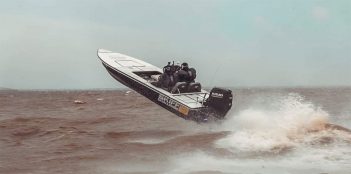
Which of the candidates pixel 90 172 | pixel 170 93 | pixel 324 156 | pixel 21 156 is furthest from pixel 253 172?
pixel 170 93

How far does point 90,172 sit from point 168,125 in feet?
28.9

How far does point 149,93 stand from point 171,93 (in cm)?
140

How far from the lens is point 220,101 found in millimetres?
13594

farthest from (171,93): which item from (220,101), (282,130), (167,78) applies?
(282,130)

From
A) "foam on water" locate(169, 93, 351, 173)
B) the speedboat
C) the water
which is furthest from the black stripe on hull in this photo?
"foam on water" locate(169, 93, 351, 173)

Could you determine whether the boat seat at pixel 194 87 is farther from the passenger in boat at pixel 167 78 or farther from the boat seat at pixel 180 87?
the passenger in boat at pixel 167 78

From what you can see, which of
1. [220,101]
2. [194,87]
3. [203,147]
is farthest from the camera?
[194,87]

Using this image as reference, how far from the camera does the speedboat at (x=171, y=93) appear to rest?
13.7 m

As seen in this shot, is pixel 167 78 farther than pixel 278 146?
Yes

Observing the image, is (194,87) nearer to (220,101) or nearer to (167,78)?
(167,78)

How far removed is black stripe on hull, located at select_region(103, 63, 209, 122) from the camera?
13.8m

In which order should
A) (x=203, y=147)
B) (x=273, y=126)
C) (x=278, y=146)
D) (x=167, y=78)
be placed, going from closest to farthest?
(x=278, y=146) → (x=203, y=147) → (x=273, y=126) → (x=167, y=78)

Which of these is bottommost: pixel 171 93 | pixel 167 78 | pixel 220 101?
pixel 171 93

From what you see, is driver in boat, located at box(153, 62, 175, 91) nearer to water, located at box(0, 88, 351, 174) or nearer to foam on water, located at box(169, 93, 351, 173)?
Result: water, located at box(0, 88, 351, 174)
